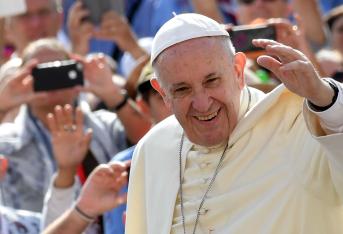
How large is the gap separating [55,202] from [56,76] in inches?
37.9

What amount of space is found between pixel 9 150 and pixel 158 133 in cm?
203

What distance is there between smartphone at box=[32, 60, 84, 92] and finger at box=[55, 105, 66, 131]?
1.28 feet

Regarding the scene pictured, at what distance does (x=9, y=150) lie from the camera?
6.34 m

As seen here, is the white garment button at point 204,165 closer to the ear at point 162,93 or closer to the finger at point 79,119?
the ear at point 162,93

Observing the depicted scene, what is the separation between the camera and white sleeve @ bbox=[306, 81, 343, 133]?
3631 millimetres

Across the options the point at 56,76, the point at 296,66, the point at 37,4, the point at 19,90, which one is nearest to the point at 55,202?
the point at 56,76

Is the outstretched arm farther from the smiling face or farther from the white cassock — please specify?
the smiling face

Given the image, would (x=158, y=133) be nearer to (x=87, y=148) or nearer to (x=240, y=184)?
(x=240, y=184)

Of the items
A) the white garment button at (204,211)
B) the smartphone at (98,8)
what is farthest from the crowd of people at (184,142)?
the smartphone at (98,8)

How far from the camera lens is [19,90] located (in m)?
6.72

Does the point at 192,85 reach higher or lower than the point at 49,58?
higher

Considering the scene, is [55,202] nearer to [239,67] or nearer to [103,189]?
[103,189]

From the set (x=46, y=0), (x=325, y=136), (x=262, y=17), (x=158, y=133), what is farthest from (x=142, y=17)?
(x=325, y=136)

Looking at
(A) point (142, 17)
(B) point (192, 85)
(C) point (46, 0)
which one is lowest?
(A) point (142, 17)
